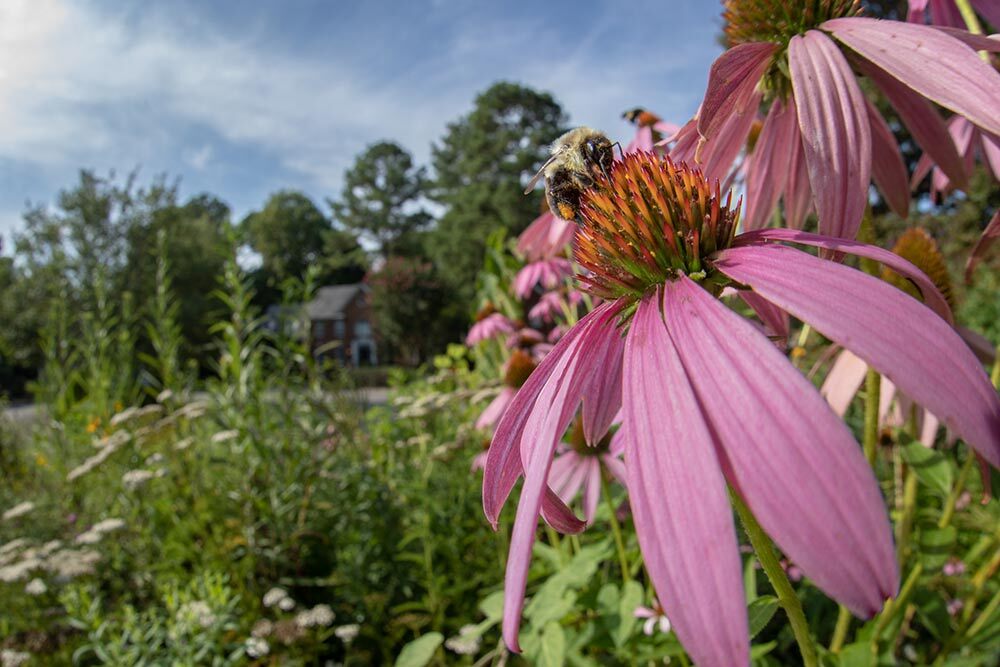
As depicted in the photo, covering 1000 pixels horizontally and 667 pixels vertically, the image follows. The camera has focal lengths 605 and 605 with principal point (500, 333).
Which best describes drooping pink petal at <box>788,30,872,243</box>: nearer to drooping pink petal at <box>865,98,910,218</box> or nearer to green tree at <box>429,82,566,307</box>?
drooping pink petal at <box>865,98,910,218</box>

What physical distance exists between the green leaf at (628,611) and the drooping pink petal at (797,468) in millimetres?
758

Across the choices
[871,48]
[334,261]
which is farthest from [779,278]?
[334,261]

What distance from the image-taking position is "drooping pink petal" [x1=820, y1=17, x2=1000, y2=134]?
0.39m

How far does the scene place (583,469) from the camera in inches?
49.3

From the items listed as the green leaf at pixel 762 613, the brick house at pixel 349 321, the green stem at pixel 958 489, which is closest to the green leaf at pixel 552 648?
the green leaf at pixel 762 613

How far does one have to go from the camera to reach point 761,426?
0.92 ft

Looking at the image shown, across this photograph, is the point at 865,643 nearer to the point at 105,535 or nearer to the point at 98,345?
the point at 105,535

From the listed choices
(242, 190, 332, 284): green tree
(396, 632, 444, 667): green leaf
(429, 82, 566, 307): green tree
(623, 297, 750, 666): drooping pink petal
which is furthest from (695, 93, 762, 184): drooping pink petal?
(242, 190, 332, 284): green tree

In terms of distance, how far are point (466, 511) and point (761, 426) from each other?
2.20m

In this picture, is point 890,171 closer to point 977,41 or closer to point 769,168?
point 769,168

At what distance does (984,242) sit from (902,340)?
377 millimetres

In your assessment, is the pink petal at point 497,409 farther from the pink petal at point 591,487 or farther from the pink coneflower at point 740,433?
the pink coneflower at point 740,433

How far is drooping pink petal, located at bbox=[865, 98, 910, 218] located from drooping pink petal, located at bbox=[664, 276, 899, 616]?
0.48 m

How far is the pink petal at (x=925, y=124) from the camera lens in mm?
602
